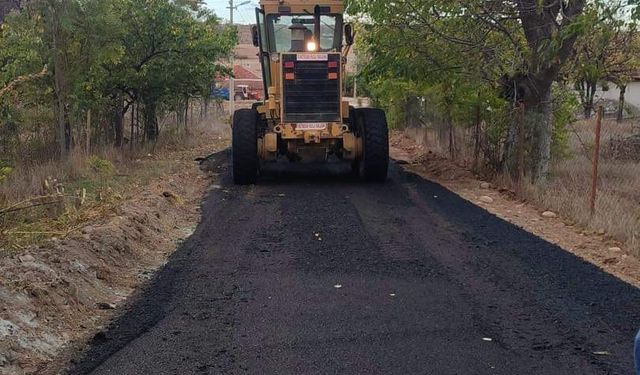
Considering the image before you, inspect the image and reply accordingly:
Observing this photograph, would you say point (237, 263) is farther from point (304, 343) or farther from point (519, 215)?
point (519, 215)

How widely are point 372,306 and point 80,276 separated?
268 centimetres

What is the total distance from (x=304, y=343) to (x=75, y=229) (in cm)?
378

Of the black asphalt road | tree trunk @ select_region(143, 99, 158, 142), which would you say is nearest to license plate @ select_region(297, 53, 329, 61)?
the black asphalt road

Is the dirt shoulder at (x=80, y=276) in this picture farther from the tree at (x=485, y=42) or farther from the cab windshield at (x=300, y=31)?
the tree at (x=485, y=42)

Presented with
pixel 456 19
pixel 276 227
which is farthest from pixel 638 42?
pixel 276 227

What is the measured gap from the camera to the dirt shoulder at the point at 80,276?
498 cm

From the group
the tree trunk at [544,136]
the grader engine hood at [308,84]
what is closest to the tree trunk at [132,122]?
the grader engine hood at [308,84]

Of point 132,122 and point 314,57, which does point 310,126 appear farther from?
point 132,122

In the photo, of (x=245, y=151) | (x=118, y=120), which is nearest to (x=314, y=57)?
(x=245, y=151)

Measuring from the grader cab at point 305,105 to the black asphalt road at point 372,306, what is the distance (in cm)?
397

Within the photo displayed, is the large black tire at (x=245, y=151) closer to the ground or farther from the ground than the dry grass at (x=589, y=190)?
farther from the ground

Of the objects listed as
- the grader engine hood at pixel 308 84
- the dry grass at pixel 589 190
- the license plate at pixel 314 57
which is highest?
the license plate at pixel 314 57

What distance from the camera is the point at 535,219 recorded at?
400 inches

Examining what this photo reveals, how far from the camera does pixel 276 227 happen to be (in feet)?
30.6
